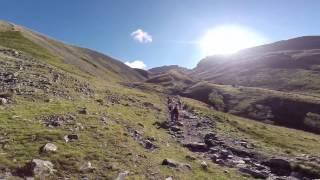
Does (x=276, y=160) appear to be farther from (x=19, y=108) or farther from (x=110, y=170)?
(x=19, y=108)

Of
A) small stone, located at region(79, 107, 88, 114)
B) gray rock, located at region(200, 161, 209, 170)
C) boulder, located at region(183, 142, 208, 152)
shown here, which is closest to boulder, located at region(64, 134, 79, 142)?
small stone, located at region(79, 107, 88, 114)

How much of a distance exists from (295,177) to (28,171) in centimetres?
2447

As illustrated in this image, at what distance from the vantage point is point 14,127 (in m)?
33.3

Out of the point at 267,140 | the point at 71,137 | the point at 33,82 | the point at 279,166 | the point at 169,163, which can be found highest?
the point at 33,82

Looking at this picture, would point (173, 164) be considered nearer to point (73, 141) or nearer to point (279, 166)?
point (73, 141)

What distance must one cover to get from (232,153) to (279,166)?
503cm

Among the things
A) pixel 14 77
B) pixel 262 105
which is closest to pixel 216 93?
pixel 262 105

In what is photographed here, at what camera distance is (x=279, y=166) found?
41.7 metres

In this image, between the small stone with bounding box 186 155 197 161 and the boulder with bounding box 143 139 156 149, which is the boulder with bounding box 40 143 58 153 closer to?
the boulder with bounding box 143 139 156 149

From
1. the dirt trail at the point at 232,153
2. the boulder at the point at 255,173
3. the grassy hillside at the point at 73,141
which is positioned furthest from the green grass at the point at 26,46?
the boulder at the point at 255,173

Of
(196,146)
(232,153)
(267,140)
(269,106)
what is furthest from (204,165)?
(269,106)

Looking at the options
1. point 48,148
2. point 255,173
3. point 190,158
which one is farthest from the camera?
point 255,173

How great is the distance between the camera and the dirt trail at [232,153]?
39.3m

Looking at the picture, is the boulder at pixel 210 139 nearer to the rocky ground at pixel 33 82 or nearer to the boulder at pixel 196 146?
the boulder at pixel 196 146
